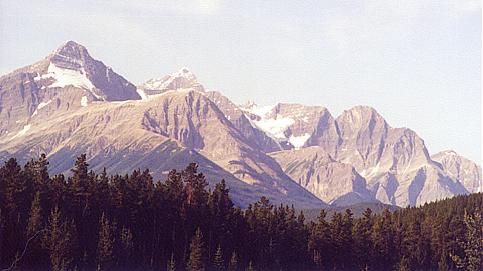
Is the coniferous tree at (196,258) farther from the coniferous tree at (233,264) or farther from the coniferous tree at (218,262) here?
the coniferous tree at (233,264)

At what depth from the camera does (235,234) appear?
611 ft

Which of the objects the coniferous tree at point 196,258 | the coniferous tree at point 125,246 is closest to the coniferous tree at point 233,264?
the coniferous tree at point 196,258

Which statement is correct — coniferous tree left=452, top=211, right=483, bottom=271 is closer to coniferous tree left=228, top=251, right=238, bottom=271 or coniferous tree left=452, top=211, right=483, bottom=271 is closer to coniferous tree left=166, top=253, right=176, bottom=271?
coniferous tree left=166, top=253, right=176, bottom=271

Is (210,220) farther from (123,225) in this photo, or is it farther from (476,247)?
(476,247)

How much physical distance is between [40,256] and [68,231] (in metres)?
6.80

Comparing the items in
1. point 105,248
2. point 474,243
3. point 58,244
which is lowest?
point 105,248

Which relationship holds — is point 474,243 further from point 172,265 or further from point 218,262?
point 218,262

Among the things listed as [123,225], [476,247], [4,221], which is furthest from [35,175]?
[476,247]

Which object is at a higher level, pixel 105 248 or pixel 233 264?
pixel 105 248

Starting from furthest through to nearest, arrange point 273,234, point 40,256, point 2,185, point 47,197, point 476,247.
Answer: point 273,234 < point 47,197 < point 2,185 < point 40,256 < point 476,247

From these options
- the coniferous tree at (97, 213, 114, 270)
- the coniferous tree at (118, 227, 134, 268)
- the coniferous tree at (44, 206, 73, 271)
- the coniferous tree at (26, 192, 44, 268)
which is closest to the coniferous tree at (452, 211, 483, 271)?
the coniferous tree at (26, 192, 44, 268)

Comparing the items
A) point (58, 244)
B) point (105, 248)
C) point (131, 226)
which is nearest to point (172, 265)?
point (105, 248)

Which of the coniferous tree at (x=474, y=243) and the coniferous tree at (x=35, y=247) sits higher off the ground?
the coniferous tree at (x=474, y=243)

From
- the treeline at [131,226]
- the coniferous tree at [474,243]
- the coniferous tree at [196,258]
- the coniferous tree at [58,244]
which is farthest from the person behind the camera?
the coniferous tree at [196,258]
